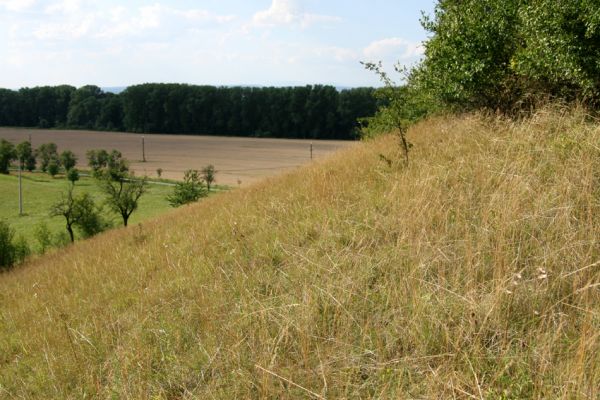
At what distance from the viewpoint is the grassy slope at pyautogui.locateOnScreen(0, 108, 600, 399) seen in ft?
9.34

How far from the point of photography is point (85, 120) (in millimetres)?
125688

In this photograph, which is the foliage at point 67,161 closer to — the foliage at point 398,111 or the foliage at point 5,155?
the foliage at point 5,155

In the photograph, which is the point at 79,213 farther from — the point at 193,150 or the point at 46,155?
the point at 193,150

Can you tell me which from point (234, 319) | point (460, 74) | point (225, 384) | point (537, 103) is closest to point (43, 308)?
point (234, 319)

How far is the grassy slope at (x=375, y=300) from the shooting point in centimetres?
285

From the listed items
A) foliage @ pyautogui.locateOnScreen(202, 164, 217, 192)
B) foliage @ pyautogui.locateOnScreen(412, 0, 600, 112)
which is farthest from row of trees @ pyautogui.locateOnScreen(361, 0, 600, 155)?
foliage @ pyautogui.locateOnScreen(202, 164, 217, 192)

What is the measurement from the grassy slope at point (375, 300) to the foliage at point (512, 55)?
94 cm

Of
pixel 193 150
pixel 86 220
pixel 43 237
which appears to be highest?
pixel 193 150

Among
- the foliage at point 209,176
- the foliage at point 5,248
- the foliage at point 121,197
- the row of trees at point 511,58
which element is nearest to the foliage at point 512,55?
the row of trees at point 511,58

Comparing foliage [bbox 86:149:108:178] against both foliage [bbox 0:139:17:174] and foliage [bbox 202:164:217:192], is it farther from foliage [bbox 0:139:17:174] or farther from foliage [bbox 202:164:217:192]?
foliage [bbox 202:164:217:192]

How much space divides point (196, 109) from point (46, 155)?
133ft

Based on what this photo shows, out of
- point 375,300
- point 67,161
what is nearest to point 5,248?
point 375,300

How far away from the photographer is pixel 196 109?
114438mm

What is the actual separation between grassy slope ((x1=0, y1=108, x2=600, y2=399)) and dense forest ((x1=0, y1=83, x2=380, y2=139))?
84.9 metres
